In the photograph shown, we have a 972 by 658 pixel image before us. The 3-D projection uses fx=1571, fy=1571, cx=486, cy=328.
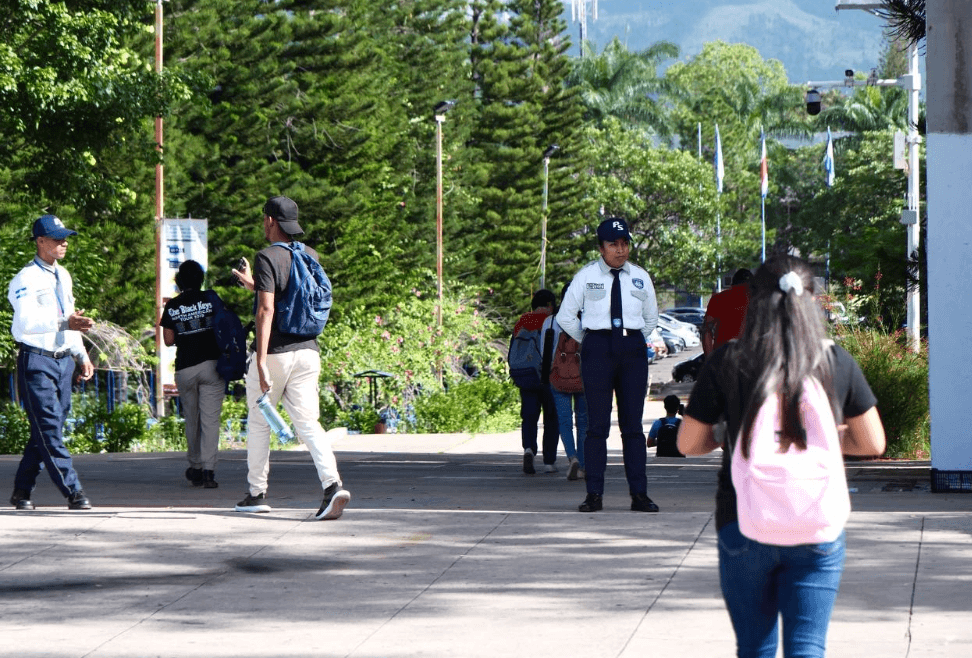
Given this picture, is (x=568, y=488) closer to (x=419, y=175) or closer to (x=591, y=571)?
(x=591, y=571)

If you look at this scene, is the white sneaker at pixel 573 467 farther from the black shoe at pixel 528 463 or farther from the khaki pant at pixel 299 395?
the khaki pant at pixel 299 395

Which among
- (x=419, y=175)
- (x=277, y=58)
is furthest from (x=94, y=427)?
(x=419, y=175)

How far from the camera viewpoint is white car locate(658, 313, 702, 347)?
62.6m

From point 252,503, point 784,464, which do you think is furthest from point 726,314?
point 784,464

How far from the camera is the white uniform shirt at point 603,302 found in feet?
28.5

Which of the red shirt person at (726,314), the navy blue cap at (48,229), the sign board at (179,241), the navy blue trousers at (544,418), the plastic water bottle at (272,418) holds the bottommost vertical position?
the navy blue trousers at (544,418)

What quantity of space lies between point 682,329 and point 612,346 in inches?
2200

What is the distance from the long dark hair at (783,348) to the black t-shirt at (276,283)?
4.73m

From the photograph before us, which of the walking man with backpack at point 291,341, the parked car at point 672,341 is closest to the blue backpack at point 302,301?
the walking man with backpack at point 291,341

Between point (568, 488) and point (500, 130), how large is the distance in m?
45.1

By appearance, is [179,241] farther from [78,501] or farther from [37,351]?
[37,351]

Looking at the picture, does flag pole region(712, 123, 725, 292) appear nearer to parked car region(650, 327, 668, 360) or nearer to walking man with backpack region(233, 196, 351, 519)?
parked car region(650, 327, 668, 360)

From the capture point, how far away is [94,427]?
18.5 meters

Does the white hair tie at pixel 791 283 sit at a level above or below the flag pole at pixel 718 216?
below
